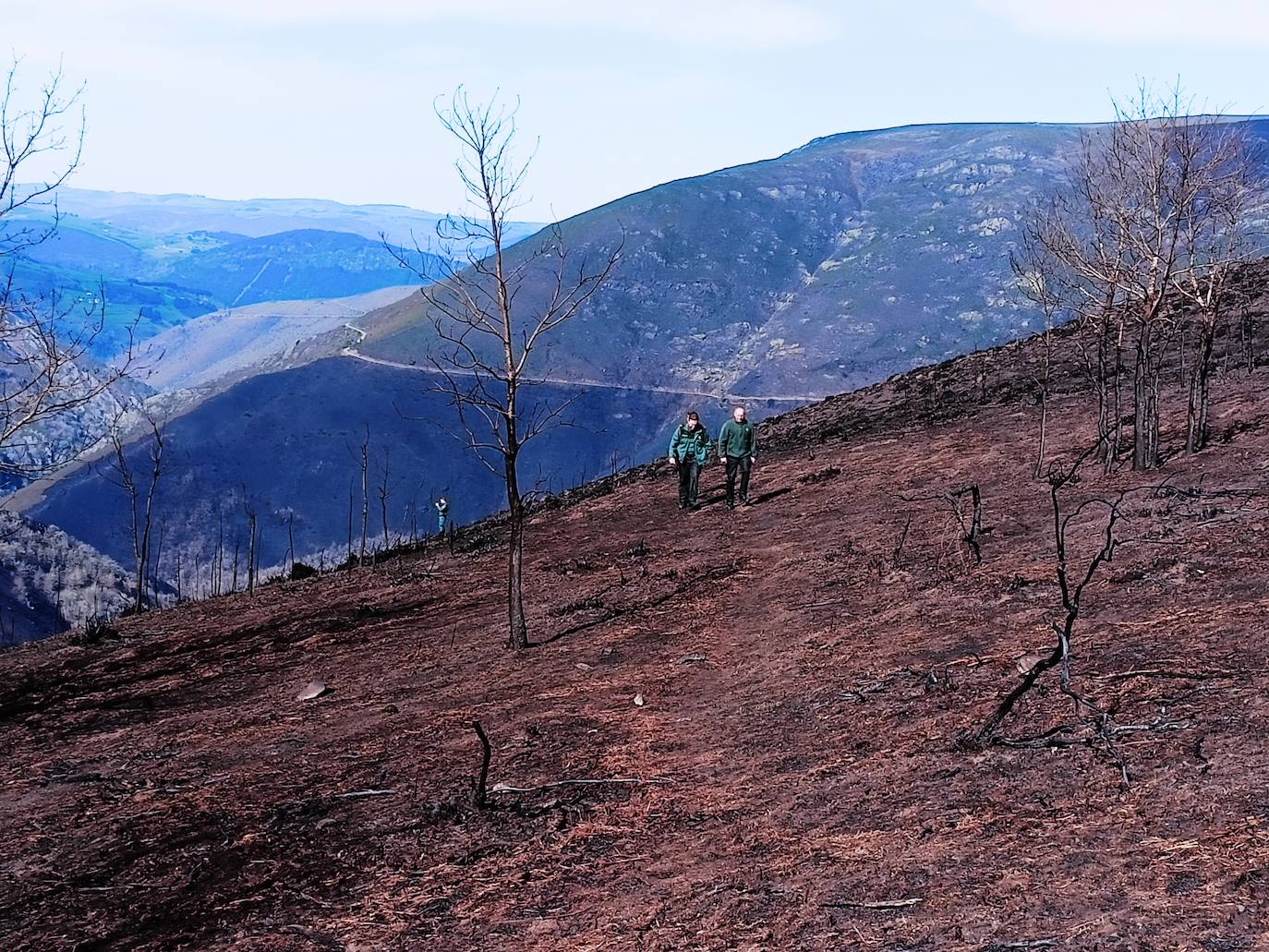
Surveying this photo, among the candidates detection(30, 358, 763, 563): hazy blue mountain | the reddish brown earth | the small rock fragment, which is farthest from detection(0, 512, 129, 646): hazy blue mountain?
the reddish brown earth

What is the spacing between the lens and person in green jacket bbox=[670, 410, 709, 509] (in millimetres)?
18531

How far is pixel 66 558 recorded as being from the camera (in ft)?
256

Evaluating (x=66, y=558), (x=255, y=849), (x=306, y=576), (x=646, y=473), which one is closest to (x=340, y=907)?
(x=255, y=849)

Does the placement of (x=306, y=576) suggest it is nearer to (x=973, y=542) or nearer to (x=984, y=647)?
(x=973, y=542)

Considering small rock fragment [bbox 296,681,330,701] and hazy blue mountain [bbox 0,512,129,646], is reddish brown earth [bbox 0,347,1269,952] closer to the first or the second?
small rock fragment [bbox 296,681,330,701]

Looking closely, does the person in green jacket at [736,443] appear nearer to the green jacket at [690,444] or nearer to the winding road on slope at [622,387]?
the green jacket at [690,444]

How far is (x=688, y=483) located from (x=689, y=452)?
4.45ft

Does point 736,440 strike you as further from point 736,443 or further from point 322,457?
point 322,457

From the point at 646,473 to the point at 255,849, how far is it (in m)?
22.0

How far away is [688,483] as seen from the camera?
2023cm

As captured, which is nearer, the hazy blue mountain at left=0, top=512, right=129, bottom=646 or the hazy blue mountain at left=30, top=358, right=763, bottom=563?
the hazy blue mountain at left=0, top=512, right=129, bottom=646

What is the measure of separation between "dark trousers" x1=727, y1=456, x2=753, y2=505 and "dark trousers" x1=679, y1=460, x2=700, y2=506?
930 millimetres

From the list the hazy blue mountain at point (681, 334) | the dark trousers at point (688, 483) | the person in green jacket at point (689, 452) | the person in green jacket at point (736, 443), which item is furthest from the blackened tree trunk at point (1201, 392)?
the hazy blue mountain at point (681, 334)

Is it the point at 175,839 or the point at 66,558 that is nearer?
the point at 175,839
